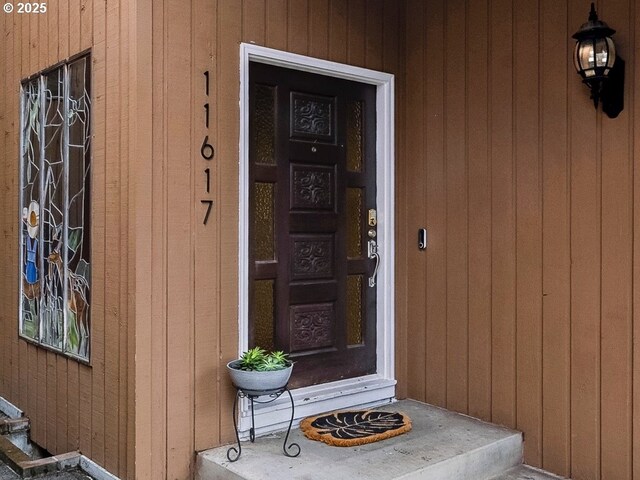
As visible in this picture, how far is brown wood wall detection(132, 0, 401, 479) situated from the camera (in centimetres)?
251

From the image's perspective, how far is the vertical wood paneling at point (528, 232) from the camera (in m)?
2.81

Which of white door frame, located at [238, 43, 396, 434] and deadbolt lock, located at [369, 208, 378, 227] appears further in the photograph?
deadbolt lock, located at [369, 208, 378, 227]

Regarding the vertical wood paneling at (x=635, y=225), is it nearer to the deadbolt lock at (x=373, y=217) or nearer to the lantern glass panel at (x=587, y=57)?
the lantern glass panel at (x=587, y=57)

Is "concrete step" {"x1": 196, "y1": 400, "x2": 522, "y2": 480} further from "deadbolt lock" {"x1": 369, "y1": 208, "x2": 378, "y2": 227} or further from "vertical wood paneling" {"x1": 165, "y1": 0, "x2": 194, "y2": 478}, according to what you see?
"deadbolt lock" {"x1": 369, "y1": 208, "x2": 378, "y2": 227}

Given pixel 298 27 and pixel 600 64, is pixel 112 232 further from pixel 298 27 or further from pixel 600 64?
pixel 600 64

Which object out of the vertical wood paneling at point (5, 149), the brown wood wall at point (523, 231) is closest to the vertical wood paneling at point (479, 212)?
the brown wood wall at point (523, 231)

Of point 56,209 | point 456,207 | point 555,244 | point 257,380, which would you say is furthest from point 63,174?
point 555,244

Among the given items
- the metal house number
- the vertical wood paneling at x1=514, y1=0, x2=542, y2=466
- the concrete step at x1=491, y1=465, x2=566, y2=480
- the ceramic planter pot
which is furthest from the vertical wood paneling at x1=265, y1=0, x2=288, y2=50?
the concrete step at x1=491, y1=465, x2=566, y2=480

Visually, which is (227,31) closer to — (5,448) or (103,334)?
(103,334)

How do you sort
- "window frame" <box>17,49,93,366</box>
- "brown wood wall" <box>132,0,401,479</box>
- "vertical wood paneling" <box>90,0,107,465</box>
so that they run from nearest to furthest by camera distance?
"brown wood wall" <box>132,0,401,479</box> → "vertical wood paneling" <box>90,0,107,465</box> → "window frame" <box>17,49,93,366</box>

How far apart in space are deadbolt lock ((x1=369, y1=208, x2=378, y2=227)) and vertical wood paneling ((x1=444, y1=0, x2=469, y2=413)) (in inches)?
16.1

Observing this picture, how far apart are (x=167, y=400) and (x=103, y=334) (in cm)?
45

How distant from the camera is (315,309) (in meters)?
3.15

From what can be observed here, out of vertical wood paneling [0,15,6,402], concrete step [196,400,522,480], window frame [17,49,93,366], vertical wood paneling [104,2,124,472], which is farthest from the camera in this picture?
vertical wood paneling [0,15,6,402]
